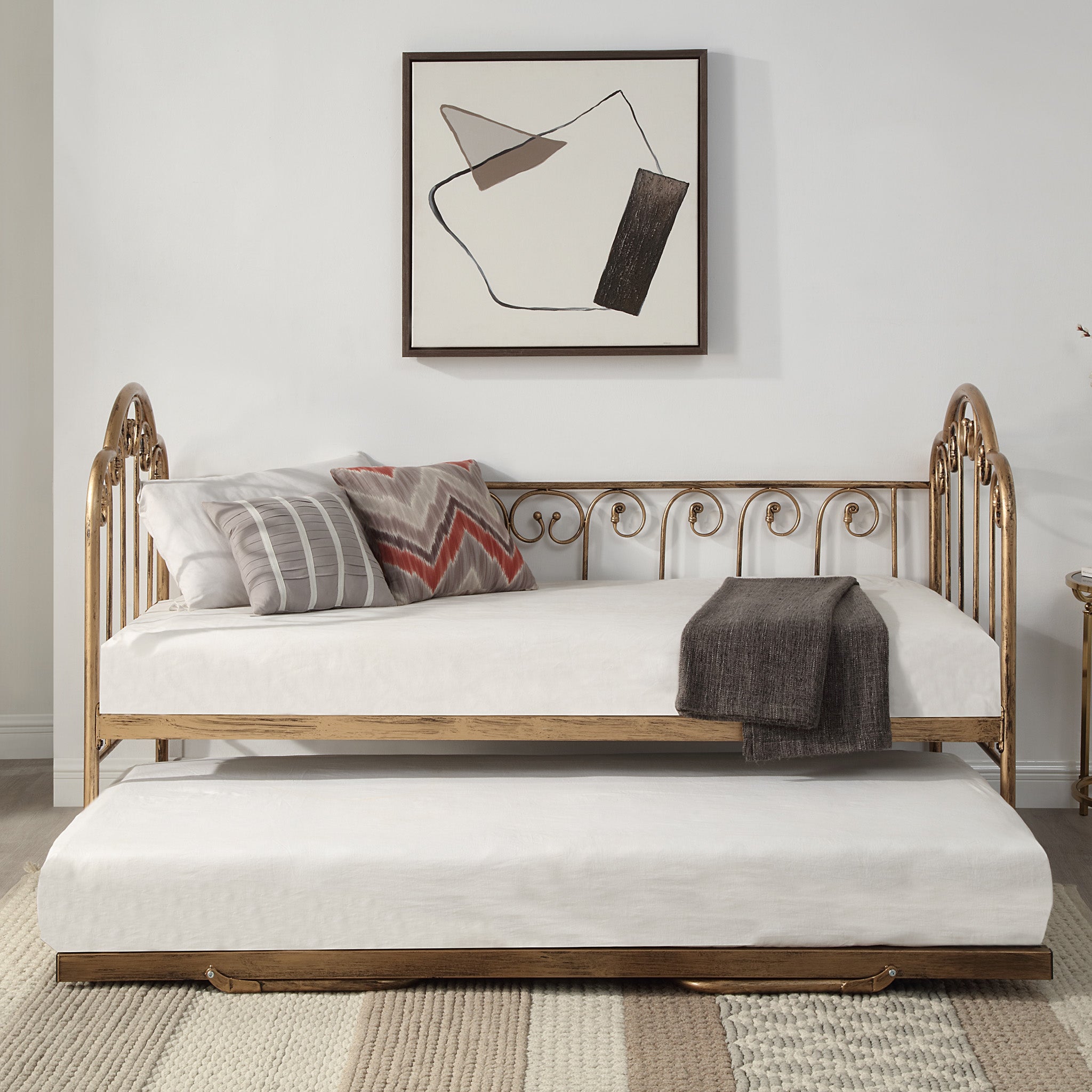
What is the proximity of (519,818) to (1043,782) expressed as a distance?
156 cm

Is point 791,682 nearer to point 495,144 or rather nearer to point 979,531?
point 979,531

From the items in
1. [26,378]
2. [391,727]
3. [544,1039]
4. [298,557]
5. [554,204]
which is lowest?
[544,1039]

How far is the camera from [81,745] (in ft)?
8.26

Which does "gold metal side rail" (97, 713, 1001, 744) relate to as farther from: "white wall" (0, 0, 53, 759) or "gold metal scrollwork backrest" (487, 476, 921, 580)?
"white wall" (0, 0, 53, 759)

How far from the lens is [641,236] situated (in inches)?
95.9

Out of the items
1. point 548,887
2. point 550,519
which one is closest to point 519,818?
point 548,887

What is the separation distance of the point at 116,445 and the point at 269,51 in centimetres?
111

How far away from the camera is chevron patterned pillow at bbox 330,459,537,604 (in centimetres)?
215

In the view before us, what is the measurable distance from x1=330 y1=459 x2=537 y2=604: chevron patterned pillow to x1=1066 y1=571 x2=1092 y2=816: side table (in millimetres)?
1301

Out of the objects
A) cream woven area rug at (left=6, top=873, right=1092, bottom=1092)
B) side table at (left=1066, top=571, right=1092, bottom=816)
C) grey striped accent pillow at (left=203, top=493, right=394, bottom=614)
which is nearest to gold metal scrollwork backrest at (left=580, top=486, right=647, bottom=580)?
grey striped accent pillow at (left=203, top=493, right=394, bottom=614)

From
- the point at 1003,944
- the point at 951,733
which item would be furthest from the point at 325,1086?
the point at 951,733

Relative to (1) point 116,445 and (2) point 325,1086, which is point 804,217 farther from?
(2) point 325,1086

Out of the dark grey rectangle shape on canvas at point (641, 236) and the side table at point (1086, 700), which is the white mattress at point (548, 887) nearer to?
the side table at point (1086, 700)

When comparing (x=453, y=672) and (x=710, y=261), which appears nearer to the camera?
(x=453, y=672)
